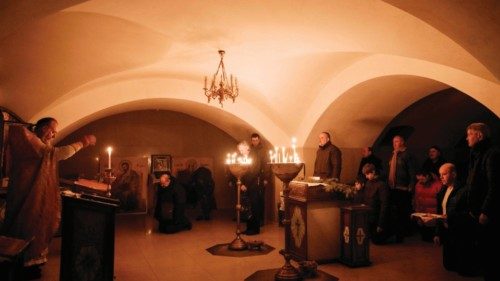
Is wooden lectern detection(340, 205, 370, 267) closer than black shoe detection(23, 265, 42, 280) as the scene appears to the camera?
No

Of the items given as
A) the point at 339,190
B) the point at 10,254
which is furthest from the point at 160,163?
the point at 10,254

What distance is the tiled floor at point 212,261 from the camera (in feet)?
16.6

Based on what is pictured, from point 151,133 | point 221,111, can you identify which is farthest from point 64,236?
point 151,133

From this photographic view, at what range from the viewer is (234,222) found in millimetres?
9648

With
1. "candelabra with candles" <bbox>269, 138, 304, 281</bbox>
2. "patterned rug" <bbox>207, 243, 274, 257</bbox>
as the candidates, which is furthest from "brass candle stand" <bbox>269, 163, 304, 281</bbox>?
"patterned rug" <bbox>207, 243, 274, 257</bbox>

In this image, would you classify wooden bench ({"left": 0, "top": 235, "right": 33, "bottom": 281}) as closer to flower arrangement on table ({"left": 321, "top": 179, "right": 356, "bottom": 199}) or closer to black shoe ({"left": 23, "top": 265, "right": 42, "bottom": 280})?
black shoe ({"left": 23, "top": 265, "right": 42, "bottom": 280})

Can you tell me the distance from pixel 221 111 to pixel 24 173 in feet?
18.3

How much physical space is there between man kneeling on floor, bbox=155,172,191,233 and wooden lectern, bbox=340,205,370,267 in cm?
387

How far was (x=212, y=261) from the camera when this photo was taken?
579 centimetres

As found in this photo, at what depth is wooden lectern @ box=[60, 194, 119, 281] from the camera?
3684mm

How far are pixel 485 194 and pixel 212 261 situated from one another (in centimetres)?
367

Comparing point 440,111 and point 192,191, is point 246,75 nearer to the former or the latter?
point 192,191

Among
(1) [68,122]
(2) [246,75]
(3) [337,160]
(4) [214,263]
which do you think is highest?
(2) [246,75]

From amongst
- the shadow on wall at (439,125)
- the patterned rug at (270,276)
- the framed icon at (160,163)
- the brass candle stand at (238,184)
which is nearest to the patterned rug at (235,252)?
the brass candle stand at (238,184)
